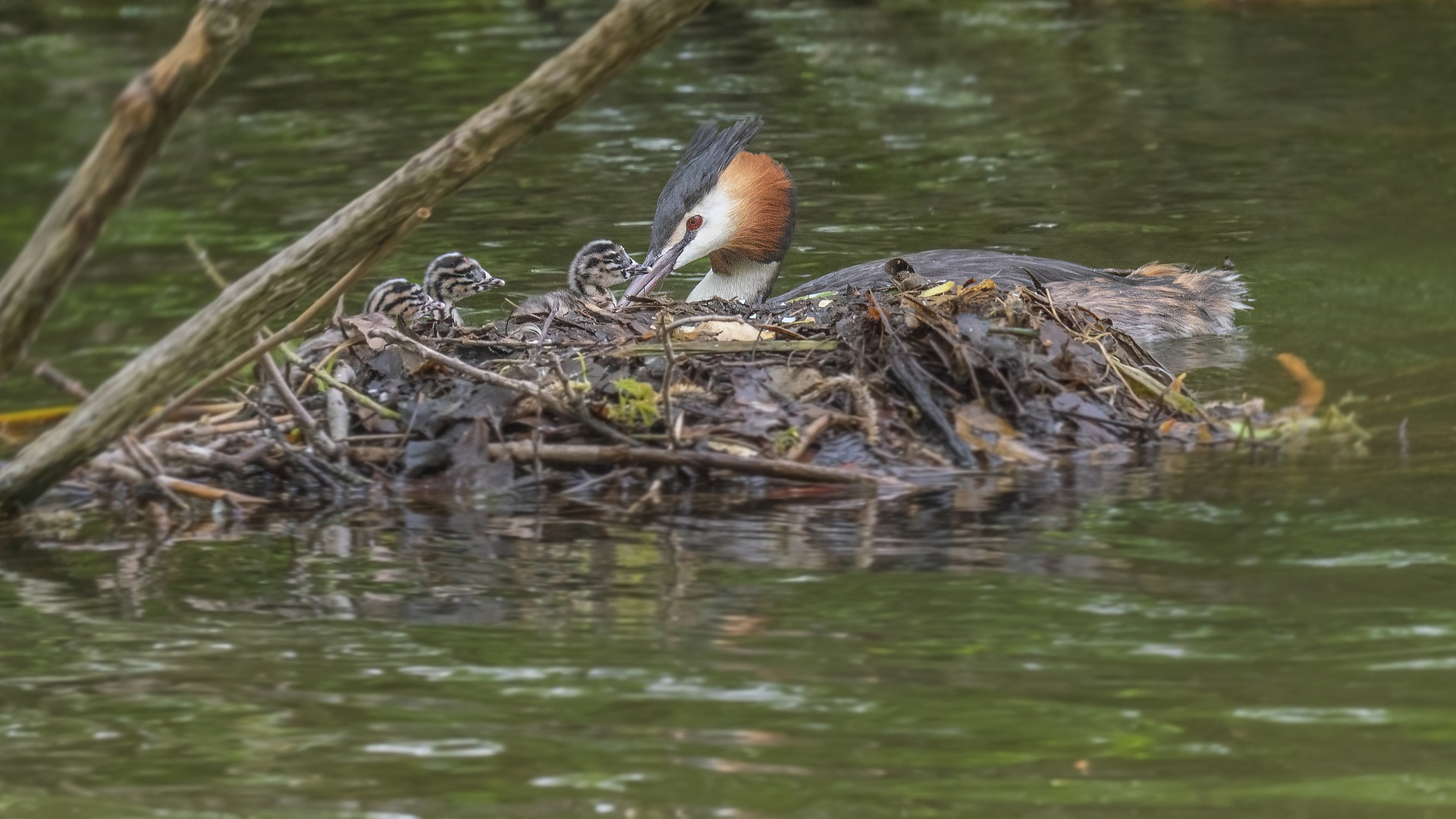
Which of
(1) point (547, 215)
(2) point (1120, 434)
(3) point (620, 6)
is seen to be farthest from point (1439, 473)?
→ (1) point (547, 215)

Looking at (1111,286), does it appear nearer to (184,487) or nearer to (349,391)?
(349,391)

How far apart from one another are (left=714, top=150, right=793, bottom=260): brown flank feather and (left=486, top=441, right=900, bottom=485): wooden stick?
305 cm

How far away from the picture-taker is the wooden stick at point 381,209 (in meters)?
4.25

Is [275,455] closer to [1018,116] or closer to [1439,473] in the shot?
[1439,473]

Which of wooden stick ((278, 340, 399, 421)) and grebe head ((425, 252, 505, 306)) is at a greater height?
grebe head ((425, 252, 505, 306))

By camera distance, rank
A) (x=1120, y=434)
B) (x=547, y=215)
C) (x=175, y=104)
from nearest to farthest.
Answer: (x=175, y=104) → (x=1120, y=434) → (x=547, y=215)

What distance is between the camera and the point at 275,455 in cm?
664

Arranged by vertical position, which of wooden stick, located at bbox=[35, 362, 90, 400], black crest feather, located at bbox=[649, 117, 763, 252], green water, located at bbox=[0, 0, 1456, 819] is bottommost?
green water, located at bbox=[0, 0, 1456, 819]

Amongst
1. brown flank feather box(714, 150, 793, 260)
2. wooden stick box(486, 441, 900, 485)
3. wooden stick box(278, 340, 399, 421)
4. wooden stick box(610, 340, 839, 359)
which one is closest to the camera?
wooden stick box(486, 441, 900, 485)

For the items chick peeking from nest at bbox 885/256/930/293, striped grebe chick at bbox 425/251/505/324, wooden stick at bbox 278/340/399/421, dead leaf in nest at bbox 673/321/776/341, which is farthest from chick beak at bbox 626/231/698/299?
wooden stick at bbox 278/340/399/421

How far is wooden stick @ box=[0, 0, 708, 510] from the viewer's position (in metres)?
4.25

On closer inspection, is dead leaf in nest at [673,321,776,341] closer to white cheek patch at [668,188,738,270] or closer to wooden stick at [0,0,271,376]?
white cheek patch at [668,188,738,270]

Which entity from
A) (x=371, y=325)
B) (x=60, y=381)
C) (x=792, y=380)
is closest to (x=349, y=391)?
(x=371, y=325)

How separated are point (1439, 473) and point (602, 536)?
2704 millimetres
